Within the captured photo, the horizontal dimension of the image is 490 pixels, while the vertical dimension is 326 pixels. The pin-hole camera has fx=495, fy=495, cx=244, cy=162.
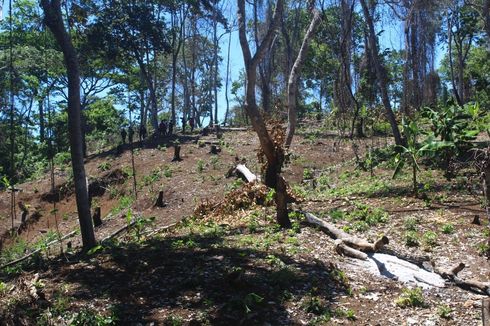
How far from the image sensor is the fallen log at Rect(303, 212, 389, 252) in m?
7.24

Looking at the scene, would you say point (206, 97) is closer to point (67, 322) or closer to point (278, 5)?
point (278, 5)

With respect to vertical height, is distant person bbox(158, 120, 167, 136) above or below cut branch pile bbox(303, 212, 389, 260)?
above

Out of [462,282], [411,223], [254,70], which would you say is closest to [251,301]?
[462,282]

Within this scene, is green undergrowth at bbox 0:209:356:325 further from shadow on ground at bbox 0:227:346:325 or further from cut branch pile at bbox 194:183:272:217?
cut branch pile at bbox 194:183:272:217

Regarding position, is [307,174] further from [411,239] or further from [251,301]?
[251,301]

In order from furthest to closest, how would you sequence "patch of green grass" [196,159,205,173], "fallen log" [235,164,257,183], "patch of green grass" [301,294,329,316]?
1. "patch of green grass" [196,159,205,173]
2. "fallen log" [235,164,257,183]
3. "patch of green grass" [301,294,329,316]

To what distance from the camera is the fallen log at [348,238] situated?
7.24 metres

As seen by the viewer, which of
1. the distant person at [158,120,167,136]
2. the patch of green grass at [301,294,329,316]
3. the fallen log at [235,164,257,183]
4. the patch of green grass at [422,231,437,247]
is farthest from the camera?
the distant person at [158,120,167,136]

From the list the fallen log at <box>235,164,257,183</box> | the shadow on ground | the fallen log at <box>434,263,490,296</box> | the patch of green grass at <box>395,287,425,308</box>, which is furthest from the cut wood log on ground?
the patch of green grass at <box>395,287,425,308</box>

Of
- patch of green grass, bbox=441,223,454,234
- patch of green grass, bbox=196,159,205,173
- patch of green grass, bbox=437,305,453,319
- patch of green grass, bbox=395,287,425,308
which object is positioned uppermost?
patch of green grass, bbox=196,159,205,173

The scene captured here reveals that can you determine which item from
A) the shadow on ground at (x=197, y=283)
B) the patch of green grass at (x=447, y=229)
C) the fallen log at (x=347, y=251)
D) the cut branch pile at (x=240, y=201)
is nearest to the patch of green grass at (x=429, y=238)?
the patch of green grass at (x=447, y=229)

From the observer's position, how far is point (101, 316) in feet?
17.5

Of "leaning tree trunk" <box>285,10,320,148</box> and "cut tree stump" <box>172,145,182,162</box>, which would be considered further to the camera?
"cut tree stump" <box>172,145,182,162</box>

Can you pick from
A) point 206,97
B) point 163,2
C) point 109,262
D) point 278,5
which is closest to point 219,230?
point 109,262
